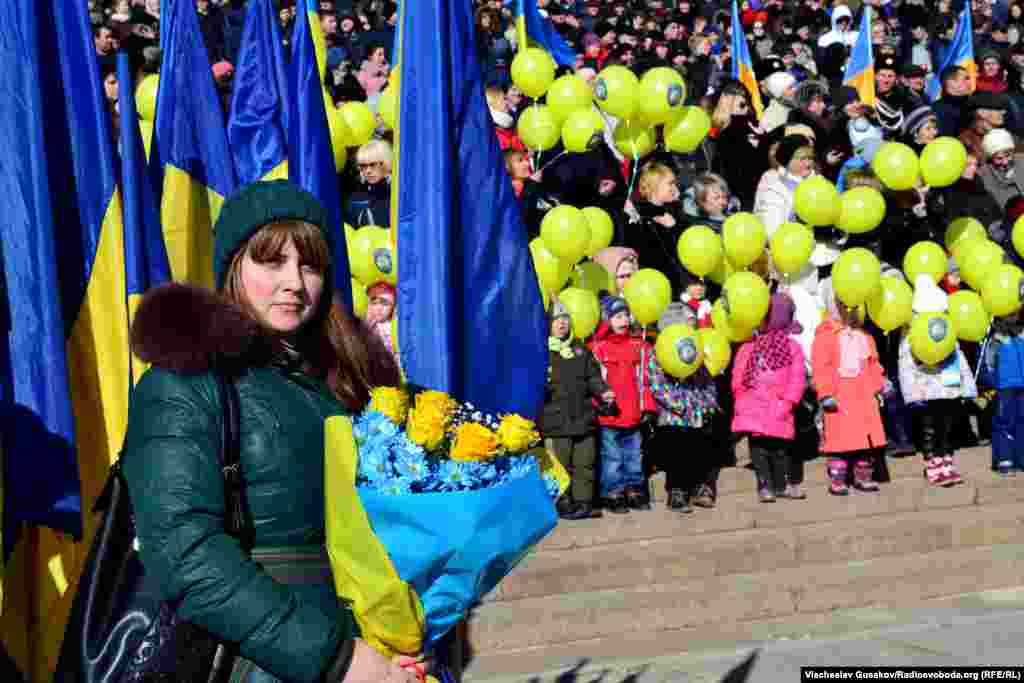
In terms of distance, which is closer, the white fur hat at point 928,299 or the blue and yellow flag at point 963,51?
the white fur hat at point 928,299

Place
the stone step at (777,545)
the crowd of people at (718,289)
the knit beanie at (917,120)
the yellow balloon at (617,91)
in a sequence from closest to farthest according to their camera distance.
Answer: the stone step at (777,545)
the crowd of people at (718,289)
the yellow balloon at (617,91)
the knit beanie at (917,120)

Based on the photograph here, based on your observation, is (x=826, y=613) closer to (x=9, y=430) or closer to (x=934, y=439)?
(x=934, y=439)

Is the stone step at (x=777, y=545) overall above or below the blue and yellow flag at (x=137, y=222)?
below

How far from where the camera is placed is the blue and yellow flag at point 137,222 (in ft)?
17.2

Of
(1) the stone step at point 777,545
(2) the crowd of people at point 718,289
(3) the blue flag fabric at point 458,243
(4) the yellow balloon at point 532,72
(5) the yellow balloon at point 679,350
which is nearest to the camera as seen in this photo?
(3) the blue flag fabric at point 458,243

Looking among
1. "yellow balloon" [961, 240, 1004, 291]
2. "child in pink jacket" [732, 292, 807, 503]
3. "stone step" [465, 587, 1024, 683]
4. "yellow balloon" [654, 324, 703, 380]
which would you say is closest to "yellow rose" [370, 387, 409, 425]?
"stone step" [465, 587, 1024, 683]

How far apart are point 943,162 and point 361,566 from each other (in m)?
10.1

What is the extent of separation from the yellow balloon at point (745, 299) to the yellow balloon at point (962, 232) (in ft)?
7.31

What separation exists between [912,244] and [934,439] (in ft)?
5.57

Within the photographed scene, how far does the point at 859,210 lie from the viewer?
11.1 metres

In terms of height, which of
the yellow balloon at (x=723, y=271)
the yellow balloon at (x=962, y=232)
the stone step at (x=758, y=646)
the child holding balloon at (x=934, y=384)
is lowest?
the stone step at (x=758, y=646)

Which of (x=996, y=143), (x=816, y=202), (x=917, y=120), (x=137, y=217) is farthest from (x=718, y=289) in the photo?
(x=137, y=217)

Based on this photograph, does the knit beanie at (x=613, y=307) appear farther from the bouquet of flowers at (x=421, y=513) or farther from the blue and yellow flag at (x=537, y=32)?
the bouquet of flowers at (x=421, y=513)

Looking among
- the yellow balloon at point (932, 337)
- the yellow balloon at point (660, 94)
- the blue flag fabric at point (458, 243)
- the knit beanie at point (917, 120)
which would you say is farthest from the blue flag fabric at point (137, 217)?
the knit beanie at point (917, 120)
